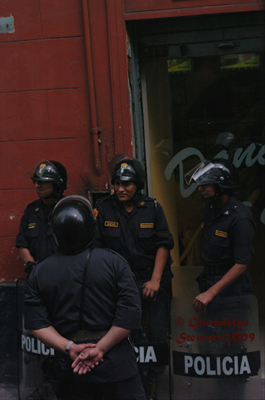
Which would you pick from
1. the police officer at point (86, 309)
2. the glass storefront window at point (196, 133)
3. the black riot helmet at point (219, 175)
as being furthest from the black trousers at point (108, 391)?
the glass storefront window at point (196, 133)

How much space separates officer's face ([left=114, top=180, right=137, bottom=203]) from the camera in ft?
12.5

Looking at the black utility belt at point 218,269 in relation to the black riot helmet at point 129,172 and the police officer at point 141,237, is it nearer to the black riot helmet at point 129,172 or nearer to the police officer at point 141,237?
the police officer at point 141,237

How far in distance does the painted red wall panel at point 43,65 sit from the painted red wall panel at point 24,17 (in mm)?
84

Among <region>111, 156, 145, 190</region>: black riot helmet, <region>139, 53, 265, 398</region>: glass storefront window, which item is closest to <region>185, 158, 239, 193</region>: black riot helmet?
<region>111, 156, 145, 190</region>: black riot helmet

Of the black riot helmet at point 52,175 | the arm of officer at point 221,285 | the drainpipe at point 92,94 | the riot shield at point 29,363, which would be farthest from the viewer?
the drainpipe at point 92,94

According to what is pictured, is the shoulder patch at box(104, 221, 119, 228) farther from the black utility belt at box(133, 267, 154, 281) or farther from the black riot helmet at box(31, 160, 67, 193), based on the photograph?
the black riot helmet at box(31, 160, 67, 193)

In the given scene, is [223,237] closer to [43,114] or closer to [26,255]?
[26,255]

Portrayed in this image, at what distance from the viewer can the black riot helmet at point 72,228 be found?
8.11 feet

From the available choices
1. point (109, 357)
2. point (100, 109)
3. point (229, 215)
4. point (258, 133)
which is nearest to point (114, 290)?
point (109, 357)

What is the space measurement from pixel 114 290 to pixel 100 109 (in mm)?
2611

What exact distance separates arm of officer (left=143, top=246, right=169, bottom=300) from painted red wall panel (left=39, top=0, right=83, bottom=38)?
2490 mm

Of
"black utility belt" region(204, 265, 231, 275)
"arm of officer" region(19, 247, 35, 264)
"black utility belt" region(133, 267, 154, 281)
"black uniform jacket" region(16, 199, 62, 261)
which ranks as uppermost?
"black uniform jacket" region(16, 199, 62, 261)

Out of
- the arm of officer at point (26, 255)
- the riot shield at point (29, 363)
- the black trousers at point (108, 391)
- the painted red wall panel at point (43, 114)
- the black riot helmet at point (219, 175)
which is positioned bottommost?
the riot shield at point (29, 363)

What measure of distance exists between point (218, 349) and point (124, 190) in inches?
60.7
